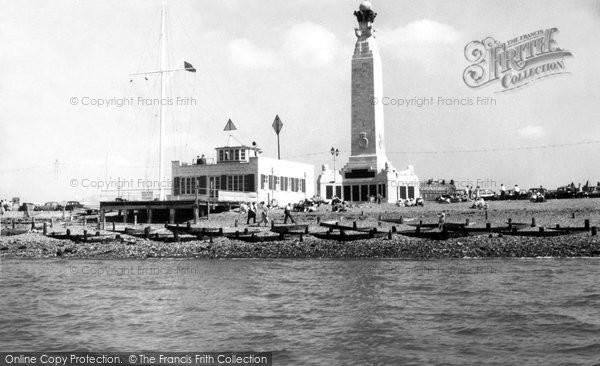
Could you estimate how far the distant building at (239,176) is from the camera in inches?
2515

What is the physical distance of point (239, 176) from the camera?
64562mm

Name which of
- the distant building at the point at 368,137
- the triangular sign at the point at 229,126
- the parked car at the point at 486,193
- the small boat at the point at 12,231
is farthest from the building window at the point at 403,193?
the small boat at the point at 12,231

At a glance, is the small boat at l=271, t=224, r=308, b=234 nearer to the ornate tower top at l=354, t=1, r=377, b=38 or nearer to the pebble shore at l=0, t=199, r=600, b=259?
the pebble shore at l=0, t=199, r=600, b=259

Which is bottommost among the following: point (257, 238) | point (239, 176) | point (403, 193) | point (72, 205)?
point (257, 238)

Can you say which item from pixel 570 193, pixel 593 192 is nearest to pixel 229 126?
pixel 570 193

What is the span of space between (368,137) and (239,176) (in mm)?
11893

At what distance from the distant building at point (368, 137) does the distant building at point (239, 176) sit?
230 inches

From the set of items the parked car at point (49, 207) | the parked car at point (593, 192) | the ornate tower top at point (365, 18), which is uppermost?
the ornate tower top at point (365, 18)

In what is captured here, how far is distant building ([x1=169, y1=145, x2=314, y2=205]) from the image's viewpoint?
63.9 meters

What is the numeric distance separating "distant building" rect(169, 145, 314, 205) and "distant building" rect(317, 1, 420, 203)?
5843 mm

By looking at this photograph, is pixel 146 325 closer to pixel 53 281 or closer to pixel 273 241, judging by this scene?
pixel 53 281

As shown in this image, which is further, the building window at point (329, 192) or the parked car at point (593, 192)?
the building window at point (329, 192)

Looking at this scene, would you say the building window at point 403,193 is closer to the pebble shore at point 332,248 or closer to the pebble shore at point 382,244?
the pebble shore at point 382,244

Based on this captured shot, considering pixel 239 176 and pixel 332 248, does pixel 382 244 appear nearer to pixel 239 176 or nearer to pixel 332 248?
pixel 332 248
